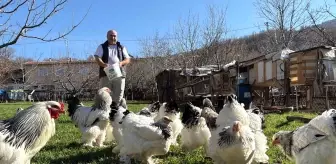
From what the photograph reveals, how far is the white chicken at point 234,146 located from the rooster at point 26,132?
2543 millimetres

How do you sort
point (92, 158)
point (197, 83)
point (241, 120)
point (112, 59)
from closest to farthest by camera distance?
1. point (241, 120)
2. point (92, 158)
3. point (112, 59)
4. point (197, 83)

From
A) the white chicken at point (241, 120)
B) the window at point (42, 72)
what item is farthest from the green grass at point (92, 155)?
the window at point (42, 72)

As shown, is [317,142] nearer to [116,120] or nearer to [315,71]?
[116,120]

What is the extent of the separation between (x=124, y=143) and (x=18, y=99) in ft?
193

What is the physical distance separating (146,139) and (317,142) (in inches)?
109

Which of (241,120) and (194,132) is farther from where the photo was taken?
(194,132)

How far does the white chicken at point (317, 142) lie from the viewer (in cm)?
436

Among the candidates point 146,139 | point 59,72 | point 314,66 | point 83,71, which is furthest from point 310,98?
point 59,72

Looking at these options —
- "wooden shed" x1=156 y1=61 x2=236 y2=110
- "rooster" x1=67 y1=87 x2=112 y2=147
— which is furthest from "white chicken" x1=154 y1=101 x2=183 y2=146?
"wooden shed" x1=156 y1=61 x2=236 y2=110

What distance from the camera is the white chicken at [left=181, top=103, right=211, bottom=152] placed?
7203 mm

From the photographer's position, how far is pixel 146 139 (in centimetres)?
602

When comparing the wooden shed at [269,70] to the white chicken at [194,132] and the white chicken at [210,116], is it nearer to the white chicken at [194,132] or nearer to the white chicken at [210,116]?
the white chicken at [210,116]

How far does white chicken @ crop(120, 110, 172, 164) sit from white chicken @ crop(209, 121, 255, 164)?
0.90 m

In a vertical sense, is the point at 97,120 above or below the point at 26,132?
below
